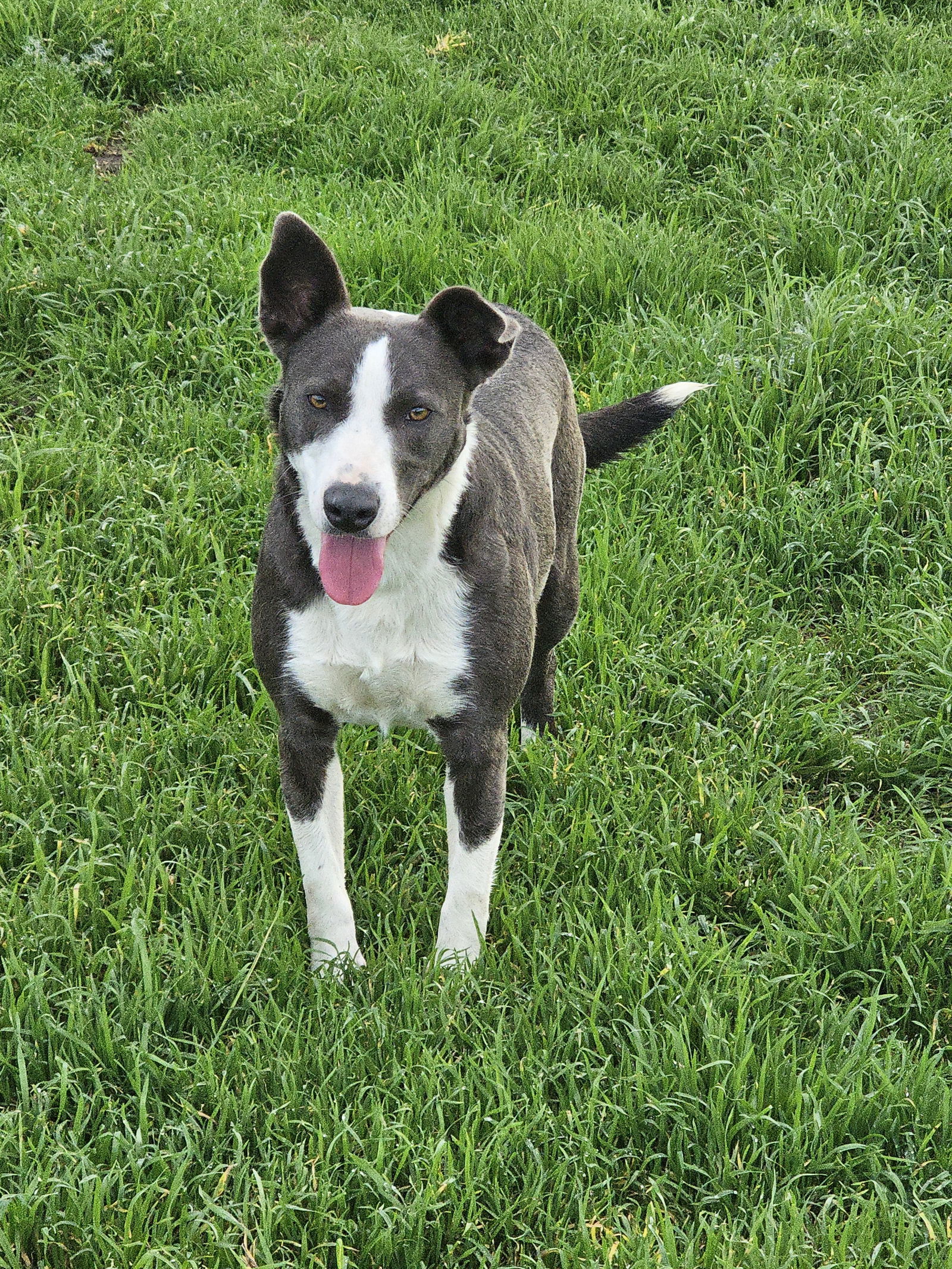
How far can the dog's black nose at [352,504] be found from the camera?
2625 mm

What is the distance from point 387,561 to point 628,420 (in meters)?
1.61

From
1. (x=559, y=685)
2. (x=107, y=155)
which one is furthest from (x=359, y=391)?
(x=107, y=155)

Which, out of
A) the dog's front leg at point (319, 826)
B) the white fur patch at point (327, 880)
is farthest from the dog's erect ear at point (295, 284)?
the white fur patch at point (327, 880)

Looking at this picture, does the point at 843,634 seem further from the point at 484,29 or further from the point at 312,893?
the point at 484,29

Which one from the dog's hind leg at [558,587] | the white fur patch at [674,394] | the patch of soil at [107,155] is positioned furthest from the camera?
the patch of soil at [107,155]

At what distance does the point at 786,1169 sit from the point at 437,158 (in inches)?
196

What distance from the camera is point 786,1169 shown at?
2.72 m

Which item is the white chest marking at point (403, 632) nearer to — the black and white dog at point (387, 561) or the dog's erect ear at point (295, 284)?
the black and white dog at point (387, 561)

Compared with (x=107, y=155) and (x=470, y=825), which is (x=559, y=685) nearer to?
(x=470, y=825)

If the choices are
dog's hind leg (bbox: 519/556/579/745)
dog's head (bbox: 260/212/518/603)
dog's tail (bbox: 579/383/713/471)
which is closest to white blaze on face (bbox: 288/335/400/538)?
dog's head (bbox: 260/212/518/603)

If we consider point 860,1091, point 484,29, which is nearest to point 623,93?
point 484,29

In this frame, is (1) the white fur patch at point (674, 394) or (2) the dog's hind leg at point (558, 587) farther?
(1) the white fur patch at point (674, 394)

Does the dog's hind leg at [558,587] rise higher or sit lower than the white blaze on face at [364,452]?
lower

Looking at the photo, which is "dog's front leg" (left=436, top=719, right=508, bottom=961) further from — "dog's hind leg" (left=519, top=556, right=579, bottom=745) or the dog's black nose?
"dog's hind leg" (left=519, top=556, right=579, bottom=745)
